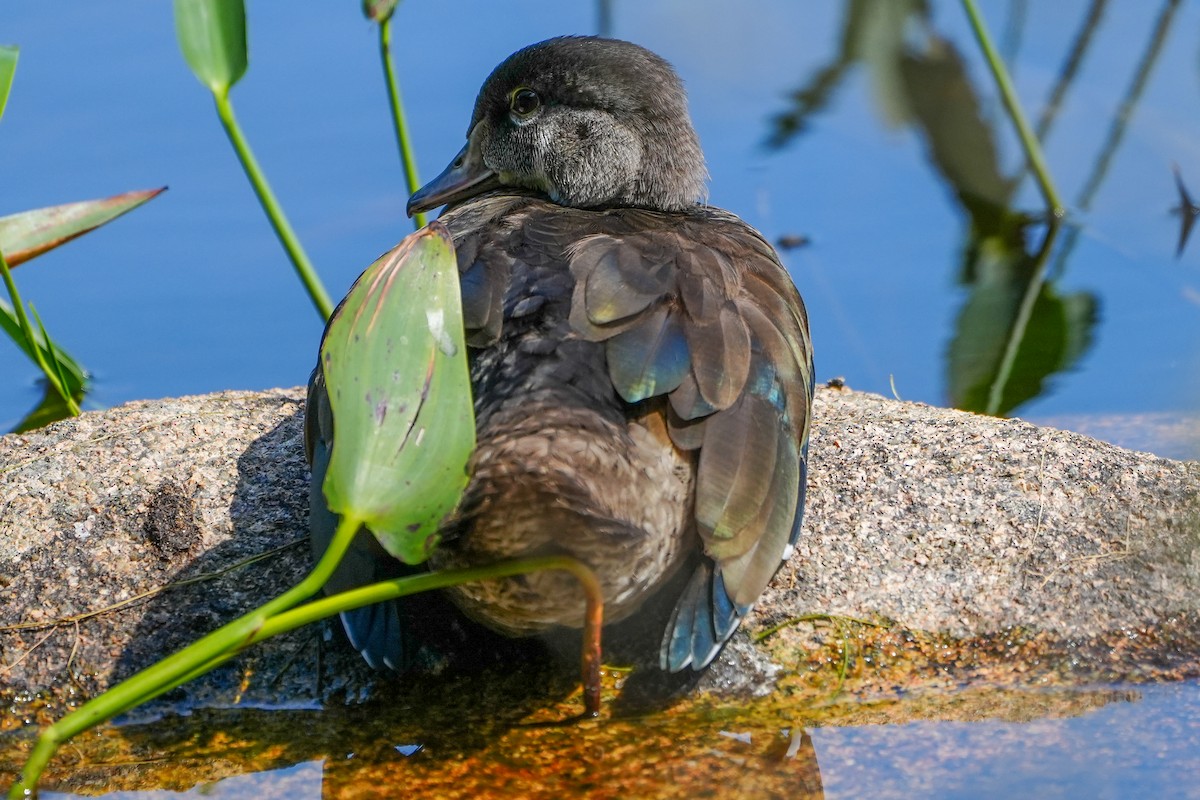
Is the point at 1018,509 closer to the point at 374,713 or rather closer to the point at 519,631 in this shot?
the point at 519,631

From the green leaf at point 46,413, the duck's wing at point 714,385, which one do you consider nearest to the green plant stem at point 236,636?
the duck's wing at point 714,385

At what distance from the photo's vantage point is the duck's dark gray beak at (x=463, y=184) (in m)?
4.92

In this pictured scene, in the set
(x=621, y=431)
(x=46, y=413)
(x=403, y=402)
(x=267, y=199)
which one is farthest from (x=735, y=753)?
(x=46, y=413)

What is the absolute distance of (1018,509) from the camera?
Result: 3.86 meters

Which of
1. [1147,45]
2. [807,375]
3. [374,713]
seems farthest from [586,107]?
[1147,45]

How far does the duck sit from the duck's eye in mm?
709

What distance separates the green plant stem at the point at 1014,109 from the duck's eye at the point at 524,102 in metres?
2.15

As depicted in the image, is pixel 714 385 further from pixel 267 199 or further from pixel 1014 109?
pixel 1014 109

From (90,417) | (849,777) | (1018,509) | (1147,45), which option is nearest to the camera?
(849,777)

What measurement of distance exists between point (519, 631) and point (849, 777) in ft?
2.62

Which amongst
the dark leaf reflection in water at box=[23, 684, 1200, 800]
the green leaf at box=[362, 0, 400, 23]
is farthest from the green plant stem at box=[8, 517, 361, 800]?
the green leaf at box=[362, 0, 400, 23]

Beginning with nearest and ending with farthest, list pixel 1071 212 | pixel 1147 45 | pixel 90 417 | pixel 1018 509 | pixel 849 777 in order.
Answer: pixel 849 777
pixel 1018 509
pixel 90 417
pixel 1071 212
pixel 1147 45

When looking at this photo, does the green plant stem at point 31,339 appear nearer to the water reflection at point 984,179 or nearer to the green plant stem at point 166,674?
the green plant stem at point 166,674

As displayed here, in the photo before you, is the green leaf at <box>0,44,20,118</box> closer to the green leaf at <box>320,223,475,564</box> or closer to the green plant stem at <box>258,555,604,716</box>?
the green leaf at <box>320,223,475,564</box>
